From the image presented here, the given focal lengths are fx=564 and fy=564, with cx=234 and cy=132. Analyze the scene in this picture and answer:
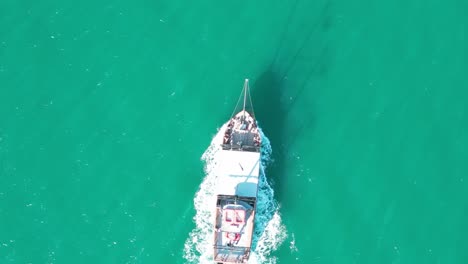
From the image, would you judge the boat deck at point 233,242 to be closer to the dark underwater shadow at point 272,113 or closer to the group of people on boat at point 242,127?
the dark underwater shadow at point 272,113

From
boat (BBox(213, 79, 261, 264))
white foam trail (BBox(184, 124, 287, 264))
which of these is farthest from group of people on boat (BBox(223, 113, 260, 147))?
white foam trail (BBox(184, 124, 287, 264))

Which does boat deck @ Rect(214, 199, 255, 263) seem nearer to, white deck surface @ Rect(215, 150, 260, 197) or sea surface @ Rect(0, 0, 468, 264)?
white deck surface @ Rect(215, 150, 260, 197)

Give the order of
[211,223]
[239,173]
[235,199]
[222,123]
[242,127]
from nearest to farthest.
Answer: [235,199]
[239,173]
[242,127]
[211,223]
[222,123]

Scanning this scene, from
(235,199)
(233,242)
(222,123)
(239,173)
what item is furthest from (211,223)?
(222,123)

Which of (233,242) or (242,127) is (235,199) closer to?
(233,242)

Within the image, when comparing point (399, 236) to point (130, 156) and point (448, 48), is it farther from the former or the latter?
point (130, 156)

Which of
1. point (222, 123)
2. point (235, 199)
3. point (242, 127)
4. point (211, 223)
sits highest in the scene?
point (222, 123)

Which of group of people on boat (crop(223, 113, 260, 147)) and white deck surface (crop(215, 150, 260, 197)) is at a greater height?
group of people on boat (crop(223, 113, 260, 147))

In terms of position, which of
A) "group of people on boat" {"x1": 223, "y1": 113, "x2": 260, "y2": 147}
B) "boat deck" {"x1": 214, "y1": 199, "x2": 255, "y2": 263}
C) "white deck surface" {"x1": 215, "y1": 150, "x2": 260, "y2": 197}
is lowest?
"boat deck" {"x1": 214, "y1": 199, "x2": 255, "y2": 263}
